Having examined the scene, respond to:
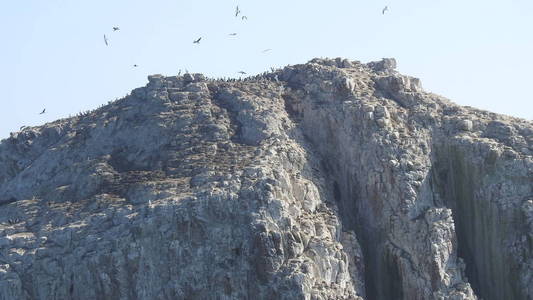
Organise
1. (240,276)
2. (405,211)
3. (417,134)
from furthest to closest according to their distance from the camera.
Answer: (417,134) → (405,211) → (240,276)

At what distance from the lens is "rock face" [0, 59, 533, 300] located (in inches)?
2808

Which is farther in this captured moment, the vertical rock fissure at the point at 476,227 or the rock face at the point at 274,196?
the vertical rock fissure at the point at 476,227

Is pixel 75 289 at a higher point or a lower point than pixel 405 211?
lower

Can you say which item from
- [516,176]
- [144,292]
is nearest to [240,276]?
[144,292]

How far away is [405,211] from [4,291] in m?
29.6

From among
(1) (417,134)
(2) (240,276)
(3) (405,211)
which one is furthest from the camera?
(1) (417,134)

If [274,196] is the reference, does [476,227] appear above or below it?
below

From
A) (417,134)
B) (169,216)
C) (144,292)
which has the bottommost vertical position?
(144,292)

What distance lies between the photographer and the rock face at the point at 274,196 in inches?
2808

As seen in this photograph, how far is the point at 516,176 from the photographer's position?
77.2 m

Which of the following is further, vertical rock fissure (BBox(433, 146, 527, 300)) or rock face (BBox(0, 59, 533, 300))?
vertical rock fissure (BBox(433, 146, 527, 300))

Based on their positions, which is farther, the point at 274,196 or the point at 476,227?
the point at 476,227

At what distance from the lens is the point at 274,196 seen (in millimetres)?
73062

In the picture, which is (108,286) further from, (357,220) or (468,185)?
(468,185)
